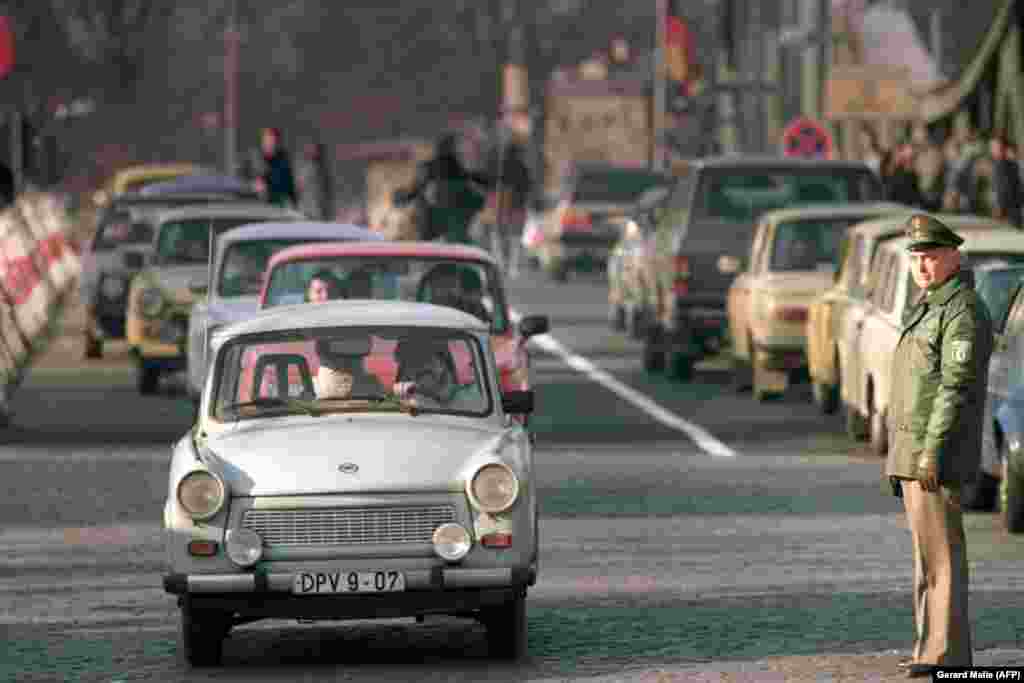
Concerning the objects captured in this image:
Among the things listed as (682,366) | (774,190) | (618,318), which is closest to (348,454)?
(682,366)

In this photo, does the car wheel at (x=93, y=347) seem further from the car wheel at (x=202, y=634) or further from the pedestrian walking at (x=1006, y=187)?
the car wheel at (x=202, y=634)

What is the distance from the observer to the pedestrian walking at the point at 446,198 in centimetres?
3222

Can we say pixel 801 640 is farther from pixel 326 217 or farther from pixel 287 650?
pixel 326 217

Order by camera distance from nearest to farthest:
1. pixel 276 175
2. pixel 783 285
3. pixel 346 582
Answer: pixel 346 582 < pixel 783 285 < pixel 276 175

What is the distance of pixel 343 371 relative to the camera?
44.8 feet

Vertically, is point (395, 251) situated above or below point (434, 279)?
above

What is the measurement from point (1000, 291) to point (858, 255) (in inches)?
170

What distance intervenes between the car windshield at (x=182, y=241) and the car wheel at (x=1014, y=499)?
452 inches

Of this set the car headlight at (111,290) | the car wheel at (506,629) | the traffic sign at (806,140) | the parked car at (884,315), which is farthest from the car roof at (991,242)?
A: the traffic sign at (806,140)

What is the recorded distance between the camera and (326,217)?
49531mm

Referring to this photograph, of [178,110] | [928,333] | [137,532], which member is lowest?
[178,110]

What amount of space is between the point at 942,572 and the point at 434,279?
8.43 metres

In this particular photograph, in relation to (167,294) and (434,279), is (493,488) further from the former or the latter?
(167,294)

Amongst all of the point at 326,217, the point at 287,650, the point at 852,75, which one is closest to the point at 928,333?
the point at 287,650
